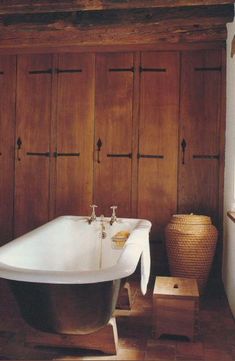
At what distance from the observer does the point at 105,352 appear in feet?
8.36

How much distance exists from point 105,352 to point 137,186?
7.64 feet

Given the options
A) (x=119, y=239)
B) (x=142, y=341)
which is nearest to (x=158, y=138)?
(x=119, y=239)

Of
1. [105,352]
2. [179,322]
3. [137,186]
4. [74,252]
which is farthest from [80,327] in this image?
[137,186]

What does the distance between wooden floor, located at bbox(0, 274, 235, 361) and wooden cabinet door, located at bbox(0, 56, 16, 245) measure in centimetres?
150

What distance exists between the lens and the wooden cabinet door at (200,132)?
14.7 feet

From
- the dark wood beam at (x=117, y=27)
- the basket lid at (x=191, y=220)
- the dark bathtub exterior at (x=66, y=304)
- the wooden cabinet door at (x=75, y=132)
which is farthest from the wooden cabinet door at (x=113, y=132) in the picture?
the dark bathtub exterior at (x=66, y=304)

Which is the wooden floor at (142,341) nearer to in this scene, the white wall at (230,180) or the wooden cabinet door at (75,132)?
the white wall at (230,180)

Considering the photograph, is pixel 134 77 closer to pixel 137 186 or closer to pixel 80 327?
pixel 137 186

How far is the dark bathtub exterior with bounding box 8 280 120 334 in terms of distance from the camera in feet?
7.01

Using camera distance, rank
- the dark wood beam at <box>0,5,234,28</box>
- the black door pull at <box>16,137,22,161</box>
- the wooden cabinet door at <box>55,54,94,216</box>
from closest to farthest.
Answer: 1. the dark wood beam at <box>0,5,234,28</box>
2. the wooden cabinet door at <box>55,54,94,216</box>
3. the black door pull at <box>16,137,22,161</box>

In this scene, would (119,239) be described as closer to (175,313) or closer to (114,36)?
(175,313)

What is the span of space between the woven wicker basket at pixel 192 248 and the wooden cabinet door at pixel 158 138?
0.65 m

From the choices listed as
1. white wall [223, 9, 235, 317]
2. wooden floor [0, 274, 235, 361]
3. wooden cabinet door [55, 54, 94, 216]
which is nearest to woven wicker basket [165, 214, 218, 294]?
white wall [223, 9, 235, 317]

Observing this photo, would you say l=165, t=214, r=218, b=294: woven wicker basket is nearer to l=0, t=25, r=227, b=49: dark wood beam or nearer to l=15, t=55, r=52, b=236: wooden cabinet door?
l=15, t=55, r=52, b=236: wooden cabinet door
